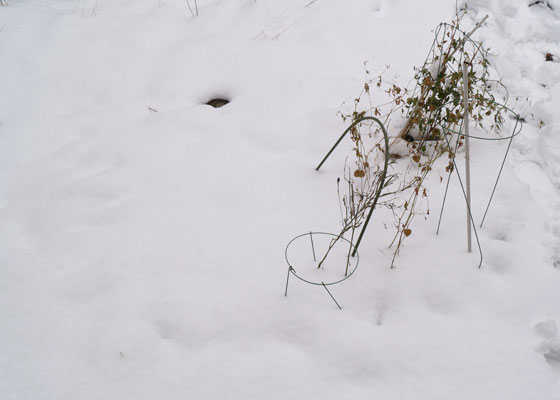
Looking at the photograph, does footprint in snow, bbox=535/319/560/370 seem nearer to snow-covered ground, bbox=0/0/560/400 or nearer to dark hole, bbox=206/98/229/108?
snow-covered ground, bbox=0/0/560/400

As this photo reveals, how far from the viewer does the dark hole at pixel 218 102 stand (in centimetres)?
222

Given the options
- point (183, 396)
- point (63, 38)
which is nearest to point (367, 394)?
point (183, 396)

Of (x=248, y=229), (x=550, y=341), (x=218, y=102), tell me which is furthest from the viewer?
(x=218, y=102)

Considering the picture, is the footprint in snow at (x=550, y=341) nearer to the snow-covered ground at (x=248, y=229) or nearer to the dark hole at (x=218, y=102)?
the snow-covered ground at (x=248, y=229)

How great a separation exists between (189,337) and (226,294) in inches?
7.1

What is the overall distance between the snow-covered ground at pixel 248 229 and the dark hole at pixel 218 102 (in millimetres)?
55

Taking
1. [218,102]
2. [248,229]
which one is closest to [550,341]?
[248,229]

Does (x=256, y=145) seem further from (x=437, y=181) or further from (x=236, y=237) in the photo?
(x=437, y=181)

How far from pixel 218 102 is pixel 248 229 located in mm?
994

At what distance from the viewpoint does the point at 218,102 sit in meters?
2.25

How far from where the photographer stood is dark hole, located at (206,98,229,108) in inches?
87.4

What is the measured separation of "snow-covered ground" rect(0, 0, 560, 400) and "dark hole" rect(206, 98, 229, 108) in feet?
0.18

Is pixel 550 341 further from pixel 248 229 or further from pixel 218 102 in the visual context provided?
pixel 218 102

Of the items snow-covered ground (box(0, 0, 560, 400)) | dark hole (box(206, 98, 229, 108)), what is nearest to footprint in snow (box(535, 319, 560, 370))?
snow-covered ground (box(0, 0, 560, 400))
